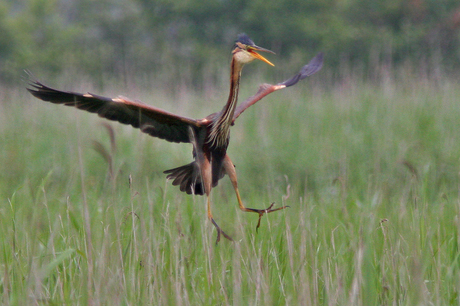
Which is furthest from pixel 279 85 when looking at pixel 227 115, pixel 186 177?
pixel 186 177

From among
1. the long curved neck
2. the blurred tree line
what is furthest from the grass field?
the blurred tree line

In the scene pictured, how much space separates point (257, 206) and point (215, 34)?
53.6ft

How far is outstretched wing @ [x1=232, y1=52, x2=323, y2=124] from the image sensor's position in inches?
152

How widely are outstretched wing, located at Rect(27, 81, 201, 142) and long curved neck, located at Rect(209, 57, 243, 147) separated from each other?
0.13 metres

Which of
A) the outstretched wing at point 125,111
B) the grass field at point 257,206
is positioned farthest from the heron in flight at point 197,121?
the grass field at point 257,206

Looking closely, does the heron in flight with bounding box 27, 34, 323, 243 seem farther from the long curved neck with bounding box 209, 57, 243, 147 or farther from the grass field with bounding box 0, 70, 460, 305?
the grass field with bounding box 0, 70, 460, 305

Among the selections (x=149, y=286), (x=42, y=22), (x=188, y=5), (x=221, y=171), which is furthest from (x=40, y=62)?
(x=149, y=286)

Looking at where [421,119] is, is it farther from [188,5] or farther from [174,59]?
[188,5]

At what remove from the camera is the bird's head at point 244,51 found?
335cm

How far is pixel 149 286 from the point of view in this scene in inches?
92.0

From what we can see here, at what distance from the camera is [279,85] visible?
4188 millimetres

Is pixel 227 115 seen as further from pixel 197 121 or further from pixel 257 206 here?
pixel 257 206

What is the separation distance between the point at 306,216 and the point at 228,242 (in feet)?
2.10

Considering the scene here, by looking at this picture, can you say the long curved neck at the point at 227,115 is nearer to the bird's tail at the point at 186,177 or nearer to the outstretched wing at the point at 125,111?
the outstretched wing at the point at 125,111
